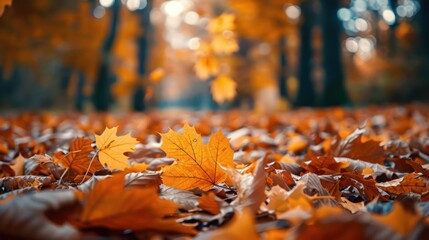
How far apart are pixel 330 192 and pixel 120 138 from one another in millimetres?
680

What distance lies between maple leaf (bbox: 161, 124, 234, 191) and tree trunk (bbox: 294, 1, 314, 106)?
37.8ft

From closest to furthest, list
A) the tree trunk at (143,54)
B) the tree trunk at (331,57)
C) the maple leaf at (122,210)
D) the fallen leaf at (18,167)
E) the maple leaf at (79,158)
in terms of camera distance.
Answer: the maple leaf at (122,210), the maple leaf at (79,158), the fallen leaf at (18,167), the tree trunk at (331,57), the tree trunk at (143,54)

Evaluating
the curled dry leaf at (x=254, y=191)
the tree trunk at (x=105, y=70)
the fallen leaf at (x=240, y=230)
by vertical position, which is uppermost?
the tree trunk at (x=105, y=70)

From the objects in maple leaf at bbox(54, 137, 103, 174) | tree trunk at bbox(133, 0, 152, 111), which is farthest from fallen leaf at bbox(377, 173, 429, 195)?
tree trunk at bbox(133, 0, 152, 111)

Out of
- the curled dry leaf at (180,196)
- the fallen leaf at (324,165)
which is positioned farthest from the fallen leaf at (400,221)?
the fallen leaf at (324,165)

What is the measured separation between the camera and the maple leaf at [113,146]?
1.29 m

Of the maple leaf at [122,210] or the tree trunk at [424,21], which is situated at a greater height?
the tree trunk at [424,21]

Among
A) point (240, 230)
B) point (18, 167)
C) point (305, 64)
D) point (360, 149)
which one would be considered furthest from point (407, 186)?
point (305, 64)

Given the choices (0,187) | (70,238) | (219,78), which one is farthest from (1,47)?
(70,238)

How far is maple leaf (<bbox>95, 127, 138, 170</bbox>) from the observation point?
129cm

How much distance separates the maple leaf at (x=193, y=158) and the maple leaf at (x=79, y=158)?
0.32m

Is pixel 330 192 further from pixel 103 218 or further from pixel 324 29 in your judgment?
pixel 324 29

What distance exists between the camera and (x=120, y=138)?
1304 mm

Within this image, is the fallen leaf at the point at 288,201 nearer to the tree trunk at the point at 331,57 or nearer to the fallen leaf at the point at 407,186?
the fallen leaf at the point at 407,186
